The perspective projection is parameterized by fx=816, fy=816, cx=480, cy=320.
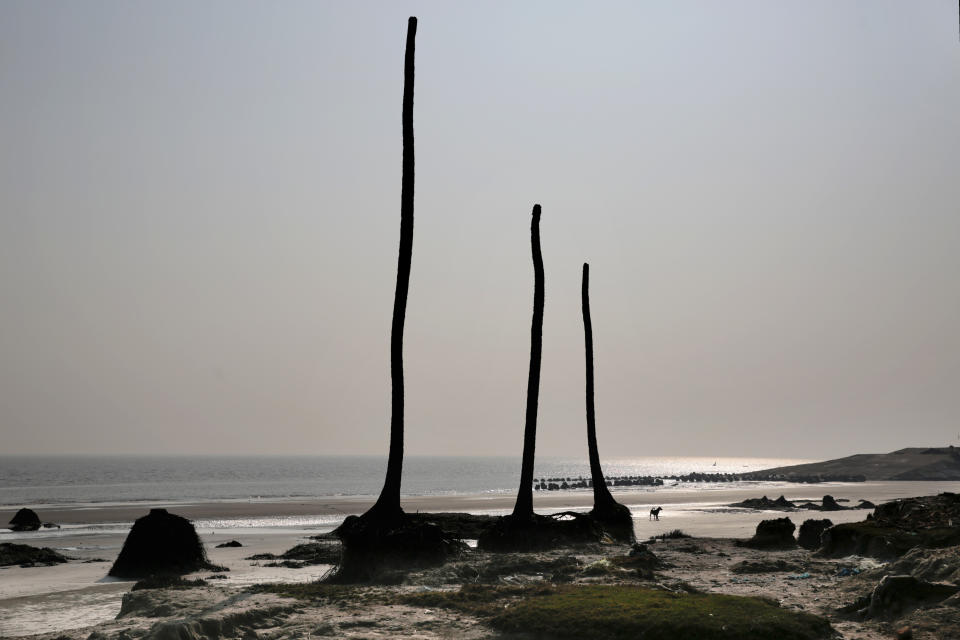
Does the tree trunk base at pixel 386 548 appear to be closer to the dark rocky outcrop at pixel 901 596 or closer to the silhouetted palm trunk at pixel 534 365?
the silhouetted palm trunk at pixel 534 365

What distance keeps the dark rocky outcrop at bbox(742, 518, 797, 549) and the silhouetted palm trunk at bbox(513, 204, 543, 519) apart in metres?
8.19

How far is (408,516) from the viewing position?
70.3 feet

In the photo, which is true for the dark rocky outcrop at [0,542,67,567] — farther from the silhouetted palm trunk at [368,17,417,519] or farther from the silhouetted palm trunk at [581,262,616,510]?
the silhouetted palm trunk at [581,262,616,510]

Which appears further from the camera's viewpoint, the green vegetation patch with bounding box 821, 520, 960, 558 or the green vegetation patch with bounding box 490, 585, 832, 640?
the green vegetation patch with bounding box 821, 520, 960, 558

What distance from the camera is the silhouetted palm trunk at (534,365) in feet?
88.9

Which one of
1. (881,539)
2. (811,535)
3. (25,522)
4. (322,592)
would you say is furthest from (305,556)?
(25,522)

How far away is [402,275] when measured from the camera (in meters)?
23.1

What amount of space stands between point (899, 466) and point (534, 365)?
397ft

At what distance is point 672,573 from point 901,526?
7.71 meters

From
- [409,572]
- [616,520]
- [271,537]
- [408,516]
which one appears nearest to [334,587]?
[409,572]

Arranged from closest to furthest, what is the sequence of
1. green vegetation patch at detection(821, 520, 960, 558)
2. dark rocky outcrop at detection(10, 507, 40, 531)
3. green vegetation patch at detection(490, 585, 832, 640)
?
green vegetation patch at detection(490, 585, 832, 640), green vegetation patch at detection(821, 520, 960, 558), dark rocky outcrop at detection(10, 507, 40, 531)

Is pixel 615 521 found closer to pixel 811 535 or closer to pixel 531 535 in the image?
pixel 531 535

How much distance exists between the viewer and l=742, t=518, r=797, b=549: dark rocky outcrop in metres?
27.7

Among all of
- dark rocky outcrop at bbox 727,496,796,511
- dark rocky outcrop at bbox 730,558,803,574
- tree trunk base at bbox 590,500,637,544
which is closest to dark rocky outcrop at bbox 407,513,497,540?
tree trunk base at bbox 590,500,637,544
